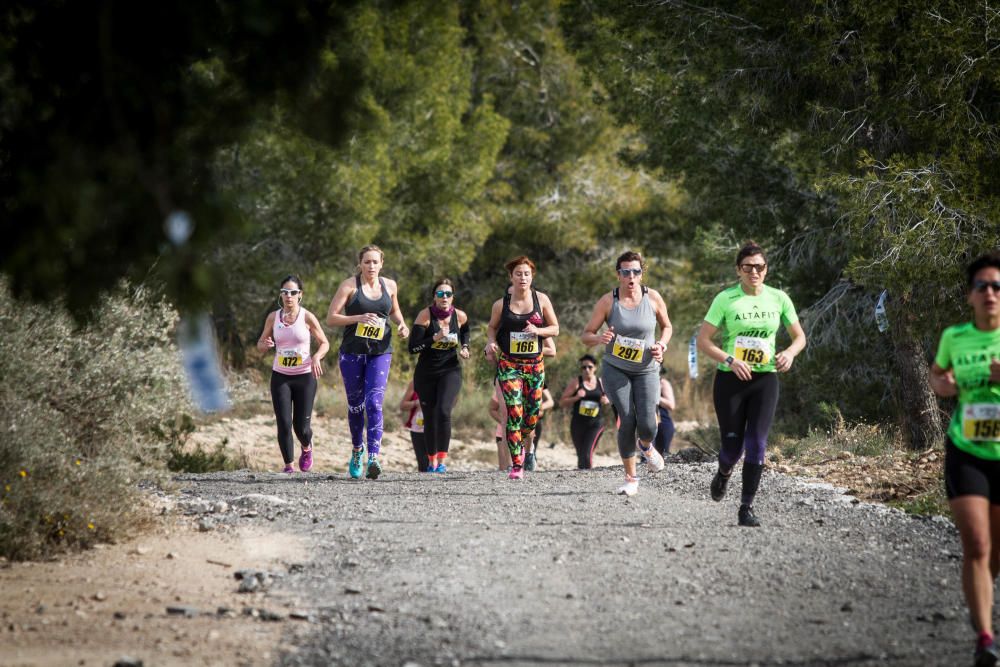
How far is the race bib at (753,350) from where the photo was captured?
31.0ft

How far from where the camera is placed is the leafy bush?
8234 millimetres

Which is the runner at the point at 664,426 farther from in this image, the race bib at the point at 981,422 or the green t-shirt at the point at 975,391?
the race bib at the point at 981,422

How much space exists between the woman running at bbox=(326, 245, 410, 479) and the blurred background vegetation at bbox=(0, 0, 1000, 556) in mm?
1848

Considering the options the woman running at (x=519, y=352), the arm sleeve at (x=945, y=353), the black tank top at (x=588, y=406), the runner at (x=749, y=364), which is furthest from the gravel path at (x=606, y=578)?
the black tank top at (x=588, y=406)

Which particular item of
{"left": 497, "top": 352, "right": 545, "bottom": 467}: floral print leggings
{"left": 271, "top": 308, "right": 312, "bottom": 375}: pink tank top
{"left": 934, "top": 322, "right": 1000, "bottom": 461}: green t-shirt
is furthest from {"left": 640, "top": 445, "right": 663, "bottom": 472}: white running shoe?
{"left": 934, "top": 322, "right": 1000, "bottom": 461}: green t-shirt

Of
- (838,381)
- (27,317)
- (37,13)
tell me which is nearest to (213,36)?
(37,13)

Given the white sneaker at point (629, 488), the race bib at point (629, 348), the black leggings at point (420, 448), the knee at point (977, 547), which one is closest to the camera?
the knee at point (977, 547)

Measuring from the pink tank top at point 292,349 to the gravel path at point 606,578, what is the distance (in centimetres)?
166

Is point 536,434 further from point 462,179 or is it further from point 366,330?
point 462,179

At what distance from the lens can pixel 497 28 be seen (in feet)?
105

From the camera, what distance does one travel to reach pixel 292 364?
13.0 meters

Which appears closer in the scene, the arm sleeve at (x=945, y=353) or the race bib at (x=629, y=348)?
the arm sleeve at (x=945, y=353)

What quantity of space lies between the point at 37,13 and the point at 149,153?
46.1 inches

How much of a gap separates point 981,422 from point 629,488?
16.9ft
